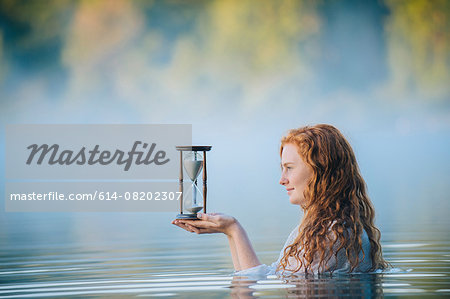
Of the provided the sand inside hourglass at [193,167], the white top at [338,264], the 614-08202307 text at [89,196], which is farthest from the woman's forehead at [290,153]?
the 614-08202307 text at [89,196]

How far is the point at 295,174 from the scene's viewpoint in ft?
13.7

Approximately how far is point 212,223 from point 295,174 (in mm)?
493

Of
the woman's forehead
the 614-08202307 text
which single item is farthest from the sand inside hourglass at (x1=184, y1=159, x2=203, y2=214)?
the 614-08202307 text

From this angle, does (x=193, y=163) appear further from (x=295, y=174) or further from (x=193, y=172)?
(x=295, y=174)

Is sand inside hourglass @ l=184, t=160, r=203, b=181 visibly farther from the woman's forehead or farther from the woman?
the woman's forehead

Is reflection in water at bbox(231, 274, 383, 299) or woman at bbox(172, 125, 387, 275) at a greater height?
woman at bbox(172, 125, 387, 275)

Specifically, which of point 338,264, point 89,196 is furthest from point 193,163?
point 89,196

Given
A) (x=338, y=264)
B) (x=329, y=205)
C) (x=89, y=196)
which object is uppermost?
(x=89, y=196)

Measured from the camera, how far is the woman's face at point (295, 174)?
4.17 metres

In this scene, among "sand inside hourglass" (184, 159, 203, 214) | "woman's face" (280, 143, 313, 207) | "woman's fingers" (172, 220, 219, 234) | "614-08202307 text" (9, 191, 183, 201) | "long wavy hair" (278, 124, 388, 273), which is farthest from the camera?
"614-08202307 text" (9, 191, 183, 201)

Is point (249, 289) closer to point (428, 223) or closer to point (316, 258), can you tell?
point (316, 258)

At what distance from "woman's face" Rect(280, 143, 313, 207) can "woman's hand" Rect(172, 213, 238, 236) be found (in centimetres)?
32

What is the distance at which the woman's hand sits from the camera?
14.0 ft

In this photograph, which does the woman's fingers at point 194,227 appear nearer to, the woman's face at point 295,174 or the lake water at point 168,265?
the lake water at point 168,265
